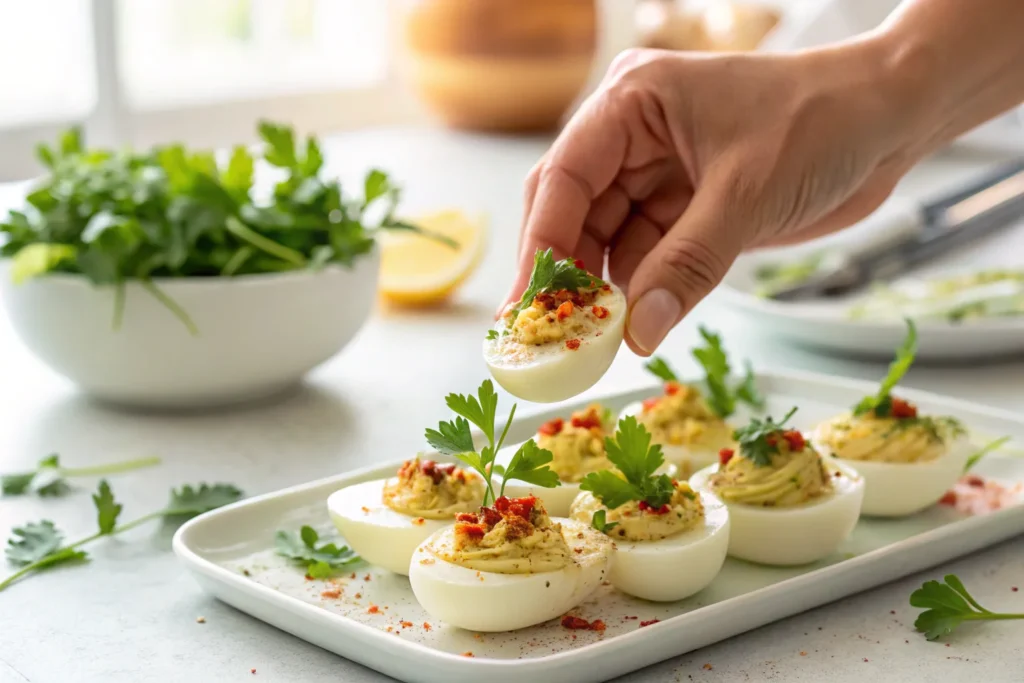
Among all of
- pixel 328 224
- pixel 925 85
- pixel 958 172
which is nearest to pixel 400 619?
pixel 328 224

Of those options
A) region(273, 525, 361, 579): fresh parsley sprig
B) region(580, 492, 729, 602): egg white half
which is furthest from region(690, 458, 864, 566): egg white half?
region(273, 525, 361, 579): fresh parsley sprig

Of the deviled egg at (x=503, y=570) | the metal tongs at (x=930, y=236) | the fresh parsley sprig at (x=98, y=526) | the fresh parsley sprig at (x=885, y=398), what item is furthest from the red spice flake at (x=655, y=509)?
the metal tongs at (x=930, y=236)

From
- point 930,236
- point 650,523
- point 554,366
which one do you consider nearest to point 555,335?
point 554,366

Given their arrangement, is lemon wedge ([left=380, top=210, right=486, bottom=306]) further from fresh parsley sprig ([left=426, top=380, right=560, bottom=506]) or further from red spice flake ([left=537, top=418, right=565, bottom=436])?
fresh parsley sprig ([left=426, top=380, right=560, bottom=506])

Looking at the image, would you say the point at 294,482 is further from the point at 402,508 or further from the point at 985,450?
the point at 985,450

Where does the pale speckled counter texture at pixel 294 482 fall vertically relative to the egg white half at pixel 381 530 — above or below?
below

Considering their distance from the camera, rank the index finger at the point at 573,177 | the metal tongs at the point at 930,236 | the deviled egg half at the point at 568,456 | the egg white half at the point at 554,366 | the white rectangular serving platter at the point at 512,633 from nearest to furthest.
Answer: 1. the white rectangular serving platter at the point at 512,633
2. the egg white half at the point at 554,366
3. the deviled egg half at the point at 568,456
4. the index finger at the point at 573,177
5. the metal tongs at the point at 930,236

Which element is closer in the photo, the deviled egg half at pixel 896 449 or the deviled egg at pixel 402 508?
the deviled egg at pixel 402 508

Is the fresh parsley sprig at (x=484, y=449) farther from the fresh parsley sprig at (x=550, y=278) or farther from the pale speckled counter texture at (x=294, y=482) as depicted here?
the pale speckled counter texture at (x=294, y=482)
